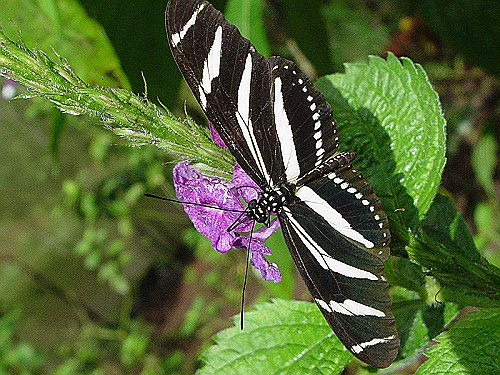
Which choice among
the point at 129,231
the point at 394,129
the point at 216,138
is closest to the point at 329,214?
the point at 216,138

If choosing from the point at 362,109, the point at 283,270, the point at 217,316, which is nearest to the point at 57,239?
the point at 217,316

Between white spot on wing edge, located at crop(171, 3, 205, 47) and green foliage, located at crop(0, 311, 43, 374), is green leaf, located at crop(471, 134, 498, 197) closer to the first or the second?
white spot on wing edge, located at crop(171, 3, 205, 47)

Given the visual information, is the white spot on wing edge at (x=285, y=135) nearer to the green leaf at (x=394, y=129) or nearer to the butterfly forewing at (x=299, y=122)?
the butterfly forewing at (x=299, y=122)

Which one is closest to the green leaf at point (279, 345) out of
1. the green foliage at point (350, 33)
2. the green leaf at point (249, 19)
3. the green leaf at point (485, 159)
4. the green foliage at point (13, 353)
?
the green leaf at point (249, 19)

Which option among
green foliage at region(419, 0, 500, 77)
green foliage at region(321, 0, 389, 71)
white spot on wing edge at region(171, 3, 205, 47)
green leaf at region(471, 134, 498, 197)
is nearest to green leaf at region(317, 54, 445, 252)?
white spot on wing edge at region(171, 3, 205, 47)

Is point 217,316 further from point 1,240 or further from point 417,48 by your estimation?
point 417,48

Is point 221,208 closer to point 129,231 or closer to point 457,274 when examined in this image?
point 457,274
